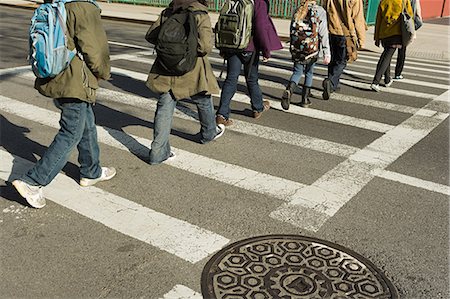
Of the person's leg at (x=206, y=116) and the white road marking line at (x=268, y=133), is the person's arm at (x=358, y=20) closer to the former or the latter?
the white road marking line at (x=268, y=133)

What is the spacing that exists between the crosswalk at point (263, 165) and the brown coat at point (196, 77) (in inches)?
29.5

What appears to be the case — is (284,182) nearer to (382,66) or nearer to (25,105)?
(25,105)

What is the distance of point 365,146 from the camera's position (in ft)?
19.1

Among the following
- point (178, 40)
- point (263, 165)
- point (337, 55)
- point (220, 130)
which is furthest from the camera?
point (337, 55)

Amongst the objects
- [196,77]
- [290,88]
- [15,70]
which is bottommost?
[15,70]

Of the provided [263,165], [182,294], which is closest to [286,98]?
[263,165]

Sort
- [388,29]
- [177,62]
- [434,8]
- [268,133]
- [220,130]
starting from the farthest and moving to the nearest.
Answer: [434,8], [388,29], [268,133], [220,130], [177,62]

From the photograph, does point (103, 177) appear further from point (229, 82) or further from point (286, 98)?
point (286, 98)

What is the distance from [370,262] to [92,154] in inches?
98.8

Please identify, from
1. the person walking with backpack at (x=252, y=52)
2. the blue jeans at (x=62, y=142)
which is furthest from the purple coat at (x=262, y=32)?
the blue jeans at (x=62, y=142)

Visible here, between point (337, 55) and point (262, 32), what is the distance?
7.74 feet

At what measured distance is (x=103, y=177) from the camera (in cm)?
460

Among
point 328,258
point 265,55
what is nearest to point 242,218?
point 328,258

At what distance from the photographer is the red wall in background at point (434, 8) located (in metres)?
25.9
